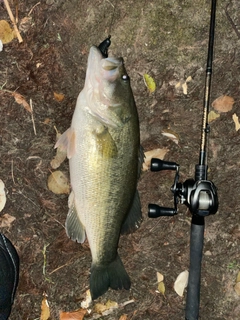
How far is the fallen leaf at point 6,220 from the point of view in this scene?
3064mm

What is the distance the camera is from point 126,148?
2680 millimetres

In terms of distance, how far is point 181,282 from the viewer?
3.25 m

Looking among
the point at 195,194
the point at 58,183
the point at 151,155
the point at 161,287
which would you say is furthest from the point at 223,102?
the point at 161,287

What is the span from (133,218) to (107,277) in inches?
17.9

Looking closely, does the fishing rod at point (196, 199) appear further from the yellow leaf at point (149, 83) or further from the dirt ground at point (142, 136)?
the yellow leaf at point (149, 83)

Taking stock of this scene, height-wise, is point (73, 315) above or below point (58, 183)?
below

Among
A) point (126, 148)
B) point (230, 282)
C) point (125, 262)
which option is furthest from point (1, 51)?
point (230, 282)

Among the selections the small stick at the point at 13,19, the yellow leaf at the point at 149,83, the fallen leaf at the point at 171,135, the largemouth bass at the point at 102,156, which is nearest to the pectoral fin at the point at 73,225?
the largemouth bass at the point at 102,156

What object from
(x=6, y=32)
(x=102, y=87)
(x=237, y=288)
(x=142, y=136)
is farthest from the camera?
(x=237, y=288)

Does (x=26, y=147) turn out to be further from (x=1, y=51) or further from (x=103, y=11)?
(x=103, y=11)

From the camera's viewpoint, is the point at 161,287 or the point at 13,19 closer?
the point at 13,19

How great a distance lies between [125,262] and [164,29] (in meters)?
1.84

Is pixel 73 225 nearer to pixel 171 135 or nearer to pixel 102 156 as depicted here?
pixel 102 156

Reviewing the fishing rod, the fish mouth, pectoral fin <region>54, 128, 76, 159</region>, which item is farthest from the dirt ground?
the fish mouth
